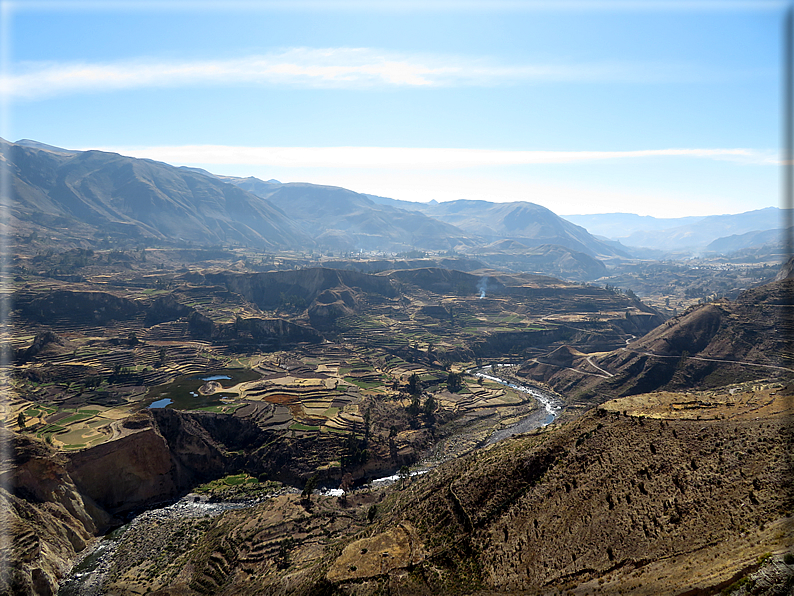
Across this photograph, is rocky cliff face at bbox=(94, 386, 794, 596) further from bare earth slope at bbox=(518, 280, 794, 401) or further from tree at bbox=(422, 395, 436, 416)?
bare earth slope at bbox=(518, 280, 794, 401)

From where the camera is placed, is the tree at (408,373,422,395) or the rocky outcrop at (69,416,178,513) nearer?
the rocky outcrop at (69,416,178,513)

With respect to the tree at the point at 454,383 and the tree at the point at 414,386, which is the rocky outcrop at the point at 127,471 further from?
the tree at the point at 454,383

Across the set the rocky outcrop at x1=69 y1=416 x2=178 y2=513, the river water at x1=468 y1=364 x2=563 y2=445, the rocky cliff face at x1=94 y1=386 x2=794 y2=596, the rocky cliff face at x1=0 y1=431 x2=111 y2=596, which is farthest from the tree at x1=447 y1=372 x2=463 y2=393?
the rocky cliff face at x1=0 y1=431 x2=111 y2=596

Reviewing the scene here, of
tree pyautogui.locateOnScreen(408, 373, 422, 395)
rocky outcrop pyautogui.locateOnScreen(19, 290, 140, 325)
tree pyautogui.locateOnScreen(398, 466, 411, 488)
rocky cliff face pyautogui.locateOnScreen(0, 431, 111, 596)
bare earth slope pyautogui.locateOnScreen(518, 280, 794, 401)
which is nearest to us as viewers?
rocky cliff face pyautogui.locateOnScreen(0, 431, 111, 596)

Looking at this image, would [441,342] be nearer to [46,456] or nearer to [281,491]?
[281,491]

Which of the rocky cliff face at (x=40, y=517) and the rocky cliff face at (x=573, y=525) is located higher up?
the rocky cliff face at (x=573, y=525)

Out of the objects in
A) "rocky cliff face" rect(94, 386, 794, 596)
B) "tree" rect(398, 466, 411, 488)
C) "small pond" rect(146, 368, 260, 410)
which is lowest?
"tree" rect(398, 466, 411, 488)

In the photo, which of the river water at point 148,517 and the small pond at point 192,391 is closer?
the river water at point 148,517

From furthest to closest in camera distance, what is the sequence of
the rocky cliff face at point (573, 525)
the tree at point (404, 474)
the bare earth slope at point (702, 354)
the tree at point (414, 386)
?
the tree at point (414, 386) < the bare earth slope at point (702, 354) < the tree at point (404, 474) < the rocky cliff face at point (573, 525)

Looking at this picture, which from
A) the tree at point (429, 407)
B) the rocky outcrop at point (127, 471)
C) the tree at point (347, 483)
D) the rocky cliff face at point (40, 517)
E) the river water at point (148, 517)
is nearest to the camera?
the rocky cliff face at point (40, 517)

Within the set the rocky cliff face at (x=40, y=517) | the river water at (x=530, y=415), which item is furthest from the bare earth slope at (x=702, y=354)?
the rocky cliff face at (x=40, y=517)

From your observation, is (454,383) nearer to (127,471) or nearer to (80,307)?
(127,471)
